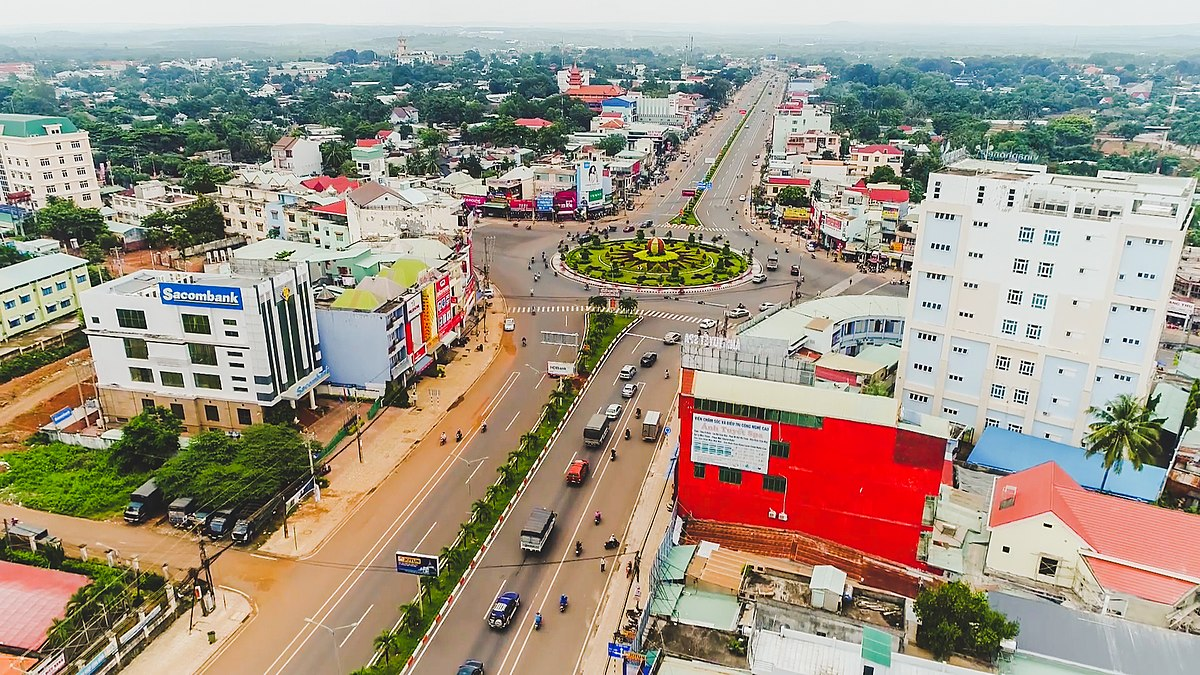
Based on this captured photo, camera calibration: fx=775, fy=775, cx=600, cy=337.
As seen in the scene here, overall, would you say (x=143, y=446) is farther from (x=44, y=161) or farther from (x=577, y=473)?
(x=44, y=161)

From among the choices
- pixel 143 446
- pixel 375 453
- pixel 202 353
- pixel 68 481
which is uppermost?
pixel 202 353

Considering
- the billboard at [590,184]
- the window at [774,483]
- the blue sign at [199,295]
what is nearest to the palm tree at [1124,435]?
the window at [774,483]

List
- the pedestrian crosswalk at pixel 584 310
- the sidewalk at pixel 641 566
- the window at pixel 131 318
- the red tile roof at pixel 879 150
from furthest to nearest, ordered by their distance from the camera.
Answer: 1. the red tile roof at pixel 879 150
2. the pedestrian crosswalk at pixel 584 310
3. the window at pixel 131 318
4. the sidewalk at pixel 641 566

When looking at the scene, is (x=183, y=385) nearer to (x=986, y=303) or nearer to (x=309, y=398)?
(x=309, y=398)

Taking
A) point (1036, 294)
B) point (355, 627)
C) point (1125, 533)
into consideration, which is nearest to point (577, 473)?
point (355, 627)

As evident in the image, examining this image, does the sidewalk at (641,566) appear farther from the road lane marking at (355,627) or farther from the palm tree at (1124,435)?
the palm tree at (1124,435)

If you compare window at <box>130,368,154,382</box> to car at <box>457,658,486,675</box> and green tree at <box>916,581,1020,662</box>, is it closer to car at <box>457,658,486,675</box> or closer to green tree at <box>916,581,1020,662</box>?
car at <box>457,658,486,675</box>
